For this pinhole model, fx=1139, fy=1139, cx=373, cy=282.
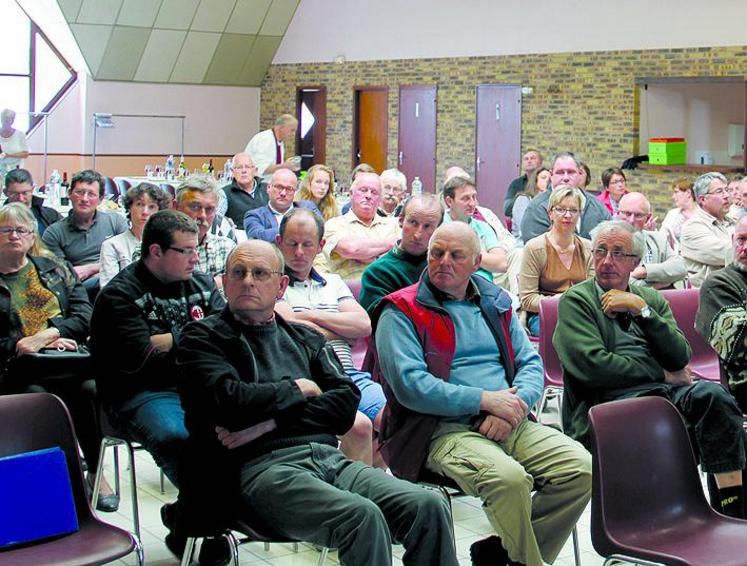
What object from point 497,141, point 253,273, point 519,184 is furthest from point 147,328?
point 497,141

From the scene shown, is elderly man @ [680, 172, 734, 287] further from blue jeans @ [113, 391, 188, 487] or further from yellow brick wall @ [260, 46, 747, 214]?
yellow brick wall @ [260, 46, 747, 214]

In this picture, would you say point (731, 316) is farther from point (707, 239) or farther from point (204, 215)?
point (707, 239)

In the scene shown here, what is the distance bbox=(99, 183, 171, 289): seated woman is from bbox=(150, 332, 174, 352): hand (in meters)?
1.44

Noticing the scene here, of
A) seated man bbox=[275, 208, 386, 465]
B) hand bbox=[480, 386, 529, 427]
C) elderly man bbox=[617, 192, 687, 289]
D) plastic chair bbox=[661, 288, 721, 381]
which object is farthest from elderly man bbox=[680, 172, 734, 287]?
hand bbox=[480, 386, 529, 427]

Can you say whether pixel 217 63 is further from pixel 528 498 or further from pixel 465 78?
pixel 528 498

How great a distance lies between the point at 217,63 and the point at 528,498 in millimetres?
17427

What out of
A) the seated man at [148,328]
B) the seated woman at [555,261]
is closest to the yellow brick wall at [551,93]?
the seated woman at [555,261]

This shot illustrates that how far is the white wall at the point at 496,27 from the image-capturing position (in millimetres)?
14695

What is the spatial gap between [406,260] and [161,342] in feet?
4.32

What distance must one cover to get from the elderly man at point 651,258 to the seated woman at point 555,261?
2.55ft

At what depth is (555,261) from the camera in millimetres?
6223

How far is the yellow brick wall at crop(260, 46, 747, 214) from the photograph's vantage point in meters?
15.1

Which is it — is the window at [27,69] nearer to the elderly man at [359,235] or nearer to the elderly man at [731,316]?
the elderly man at [359,235]

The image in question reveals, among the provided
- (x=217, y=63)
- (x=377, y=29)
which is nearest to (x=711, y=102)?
(x=377, y=29)
